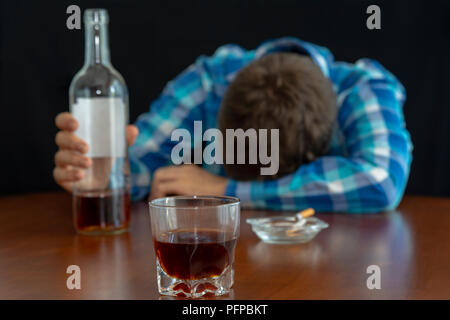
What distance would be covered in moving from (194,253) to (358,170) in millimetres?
797

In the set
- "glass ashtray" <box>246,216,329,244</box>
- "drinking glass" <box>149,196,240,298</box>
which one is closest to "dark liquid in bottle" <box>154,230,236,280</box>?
"drinking glass" <box>149,196,240,298</box>

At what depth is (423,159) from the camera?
2.19 m

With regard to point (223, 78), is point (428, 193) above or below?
below

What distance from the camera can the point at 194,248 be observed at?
0.62 metres

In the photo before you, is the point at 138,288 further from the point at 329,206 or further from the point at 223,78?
the point at 223,78

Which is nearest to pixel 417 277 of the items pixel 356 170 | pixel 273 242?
pixel 273 242

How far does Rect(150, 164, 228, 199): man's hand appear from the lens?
1371 mm

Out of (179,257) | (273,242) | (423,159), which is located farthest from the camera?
(423,159)

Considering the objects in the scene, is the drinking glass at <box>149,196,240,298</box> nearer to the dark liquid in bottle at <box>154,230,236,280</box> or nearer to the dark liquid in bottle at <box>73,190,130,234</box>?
the dark liquid in bottle at <box>154,230,236,280</box>

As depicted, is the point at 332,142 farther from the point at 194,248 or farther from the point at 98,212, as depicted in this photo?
the point at 194,248

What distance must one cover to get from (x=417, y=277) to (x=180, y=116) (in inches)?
47.6

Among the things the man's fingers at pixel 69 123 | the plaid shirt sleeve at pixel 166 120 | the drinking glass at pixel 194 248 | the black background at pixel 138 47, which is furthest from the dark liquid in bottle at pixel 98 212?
the black background at pixel 138 47

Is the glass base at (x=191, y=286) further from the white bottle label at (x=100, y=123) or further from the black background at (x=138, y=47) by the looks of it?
the black background at (x=138, y=47)

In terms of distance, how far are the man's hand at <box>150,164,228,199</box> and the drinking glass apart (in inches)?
28.0
